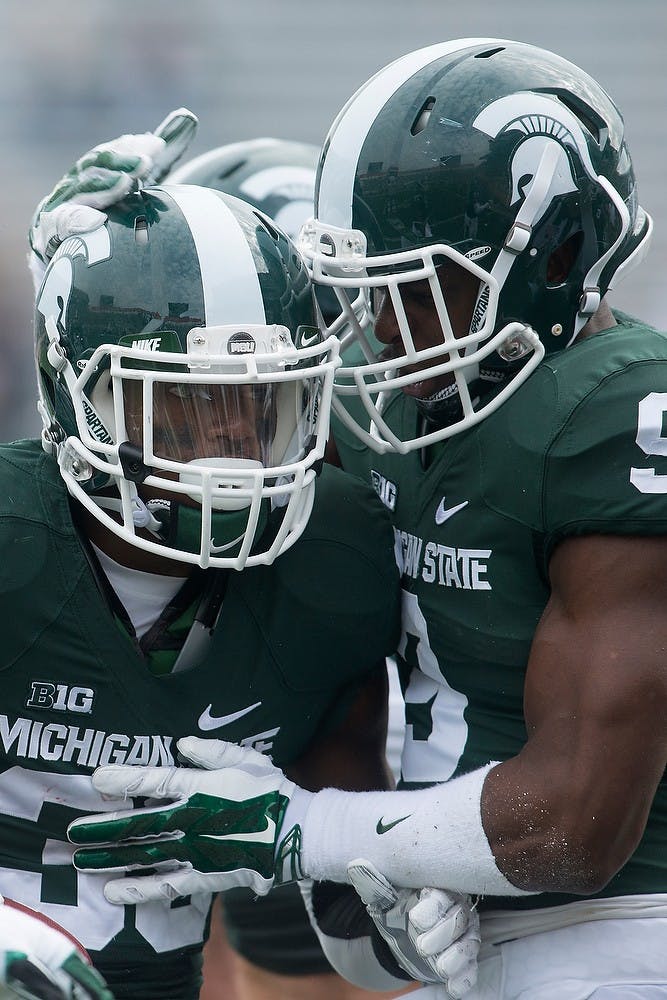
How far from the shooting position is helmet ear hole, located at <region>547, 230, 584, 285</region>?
1861mm

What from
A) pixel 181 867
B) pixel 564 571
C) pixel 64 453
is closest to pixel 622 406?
pixel 564 571

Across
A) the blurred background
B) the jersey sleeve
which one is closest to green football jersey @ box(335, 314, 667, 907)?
the jersey sleeve

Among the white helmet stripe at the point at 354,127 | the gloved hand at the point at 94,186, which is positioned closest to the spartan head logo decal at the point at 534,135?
the white helmet stripe at the point at 354,127

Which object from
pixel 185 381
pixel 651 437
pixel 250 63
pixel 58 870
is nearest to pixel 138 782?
pixel 58 870

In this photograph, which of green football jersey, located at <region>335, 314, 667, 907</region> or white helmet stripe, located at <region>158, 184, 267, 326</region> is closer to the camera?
green football jersey, located at <region>335, 314, 667, 907</region>

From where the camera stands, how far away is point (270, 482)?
1.79m

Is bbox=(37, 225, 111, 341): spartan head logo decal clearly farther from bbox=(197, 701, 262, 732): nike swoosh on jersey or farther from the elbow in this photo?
the elbow

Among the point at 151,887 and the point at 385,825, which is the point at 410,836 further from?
the point at 151,887

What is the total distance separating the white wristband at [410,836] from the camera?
163 centimetres

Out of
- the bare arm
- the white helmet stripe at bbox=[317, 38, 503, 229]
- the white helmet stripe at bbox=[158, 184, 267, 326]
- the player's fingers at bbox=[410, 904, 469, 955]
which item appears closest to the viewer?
the bare arm

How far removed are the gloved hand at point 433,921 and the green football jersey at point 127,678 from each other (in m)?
0.31

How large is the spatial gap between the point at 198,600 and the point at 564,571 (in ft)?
1.94

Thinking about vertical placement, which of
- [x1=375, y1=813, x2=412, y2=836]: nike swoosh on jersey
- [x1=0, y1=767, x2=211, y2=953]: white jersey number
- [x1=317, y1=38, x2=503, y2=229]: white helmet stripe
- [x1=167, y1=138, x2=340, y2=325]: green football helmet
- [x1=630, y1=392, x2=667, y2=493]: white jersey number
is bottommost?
[x1=0, y1=767, x2=211, y2=953]: white jersey number

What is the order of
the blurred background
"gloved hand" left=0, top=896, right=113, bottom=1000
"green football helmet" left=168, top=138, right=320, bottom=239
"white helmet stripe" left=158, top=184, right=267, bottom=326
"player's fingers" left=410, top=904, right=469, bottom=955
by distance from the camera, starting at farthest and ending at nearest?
the blurred background < "green football helmet" left=168, top=138, right=320, bottom=239 < "white helmet stripe" left=158, top=184, right=267, bottom=326 < "player's fingers" left=410, top=904, right=469, bottom=955 < "gloved hand" left=0, top=896, right=113, bottom=1000
